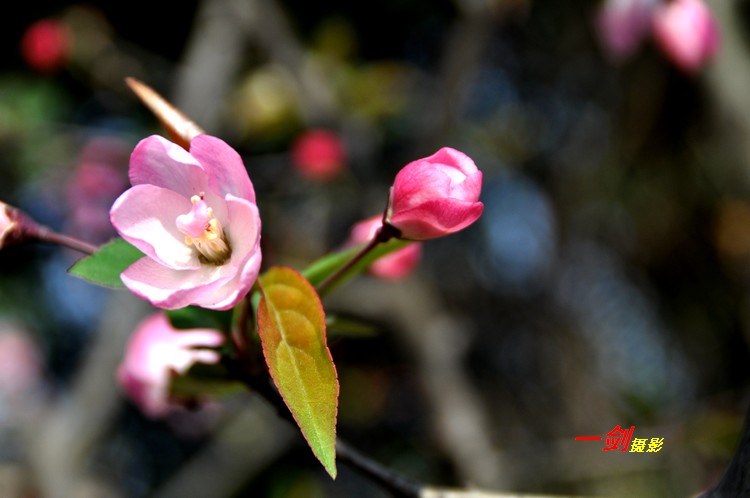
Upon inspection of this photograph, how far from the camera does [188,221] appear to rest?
62 cm

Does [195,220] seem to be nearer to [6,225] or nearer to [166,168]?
[166,168]

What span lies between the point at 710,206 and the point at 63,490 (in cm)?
221

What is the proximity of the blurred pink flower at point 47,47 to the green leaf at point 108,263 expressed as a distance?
2.53 meters

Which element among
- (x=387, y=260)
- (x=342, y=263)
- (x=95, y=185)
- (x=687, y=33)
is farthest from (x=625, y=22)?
(x=95, y=185)

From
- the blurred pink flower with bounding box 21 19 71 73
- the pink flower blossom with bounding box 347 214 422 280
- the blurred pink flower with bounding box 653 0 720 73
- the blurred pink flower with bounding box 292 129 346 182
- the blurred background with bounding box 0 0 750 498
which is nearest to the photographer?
the pink flower blossom with bounding box 347 214 422 280

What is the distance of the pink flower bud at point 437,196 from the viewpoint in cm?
57

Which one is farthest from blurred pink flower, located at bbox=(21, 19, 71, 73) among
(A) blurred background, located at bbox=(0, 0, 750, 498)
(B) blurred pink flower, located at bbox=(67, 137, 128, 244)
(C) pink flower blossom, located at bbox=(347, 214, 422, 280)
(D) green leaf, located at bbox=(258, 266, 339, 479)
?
(D) green leaf, located at bbox=(258, 266, 339, 479)

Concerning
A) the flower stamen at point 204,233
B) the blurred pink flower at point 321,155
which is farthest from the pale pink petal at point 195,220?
the blurred pink flower at point 321,155

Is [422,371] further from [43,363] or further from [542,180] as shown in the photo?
[43,363]

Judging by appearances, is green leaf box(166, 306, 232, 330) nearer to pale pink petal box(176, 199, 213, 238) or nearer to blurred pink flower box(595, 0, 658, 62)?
pale pink petal box(176, 199, 213, 238)

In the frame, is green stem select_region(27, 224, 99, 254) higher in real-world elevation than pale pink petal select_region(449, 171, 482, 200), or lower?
lower

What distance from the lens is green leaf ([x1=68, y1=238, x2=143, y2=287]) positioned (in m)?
0.59

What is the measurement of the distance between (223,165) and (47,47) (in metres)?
2.63

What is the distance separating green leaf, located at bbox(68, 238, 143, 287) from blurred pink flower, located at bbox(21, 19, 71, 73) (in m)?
2.53
